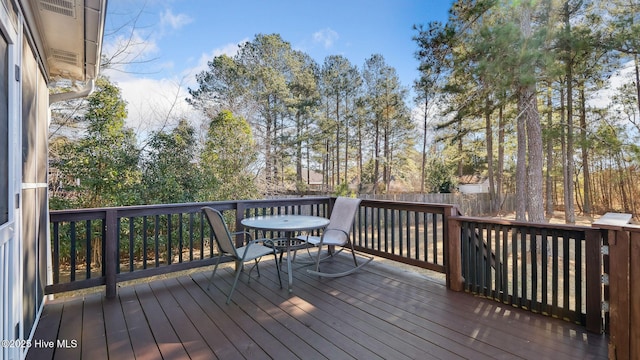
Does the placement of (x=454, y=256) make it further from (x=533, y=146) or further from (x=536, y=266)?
(x=533, y=146)

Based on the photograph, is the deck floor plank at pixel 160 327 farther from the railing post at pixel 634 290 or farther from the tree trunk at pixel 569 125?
the tree trunk at pixel 569 125

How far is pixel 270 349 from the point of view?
212 centimetres

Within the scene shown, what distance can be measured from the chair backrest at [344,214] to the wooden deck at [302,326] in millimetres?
829

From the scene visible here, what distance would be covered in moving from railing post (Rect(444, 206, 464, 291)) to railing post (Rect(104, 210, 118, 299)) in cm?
355

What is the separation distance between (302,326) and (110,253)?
2181mm

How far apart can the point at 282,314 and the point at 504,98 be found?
7392 mm

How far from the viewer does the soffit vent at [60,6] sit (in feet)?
7.85

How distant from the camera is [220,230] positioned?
304 centimetres

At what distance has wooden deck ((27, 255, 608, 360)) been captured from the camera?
2082 millimetres

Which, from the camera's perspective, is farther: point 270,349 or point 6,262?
point 270,349

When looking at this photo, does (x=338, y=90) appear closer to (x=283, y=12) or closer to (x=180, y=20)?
(x=283, y=12)

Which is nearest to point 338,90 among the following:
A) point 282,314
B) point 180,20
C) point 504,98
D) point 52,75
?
point 180,20

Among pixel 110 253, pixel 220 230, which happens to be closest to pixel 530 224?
pixel 220 230

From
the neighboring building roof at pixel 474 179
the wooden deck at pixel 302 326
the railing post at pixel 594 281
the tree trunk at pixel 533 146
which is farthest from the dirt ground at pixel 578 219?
the wooden deck at pixel 302 326
